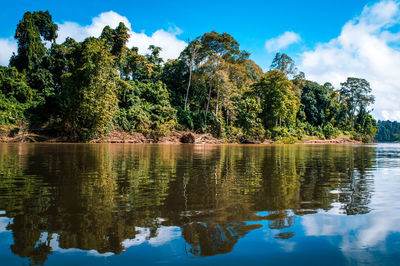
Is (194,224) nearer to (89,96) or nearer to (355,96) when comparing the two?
(89,96)

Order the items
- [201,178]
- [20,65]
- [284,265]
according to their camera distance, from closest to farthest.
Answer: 1. [284,265]
2. [201,178]
3. [20,65]

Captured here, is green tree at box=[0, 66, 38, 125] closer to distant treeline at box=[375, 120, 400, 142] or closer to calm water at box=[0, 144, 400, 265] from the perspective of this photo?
calm water at box=[0, 144, 400, 265]

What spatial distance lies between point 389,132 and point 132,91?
112 metres

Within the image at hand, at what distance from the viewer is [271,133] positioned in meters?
37.8

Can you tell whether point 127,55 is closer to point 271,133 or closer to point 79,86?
point 79,86

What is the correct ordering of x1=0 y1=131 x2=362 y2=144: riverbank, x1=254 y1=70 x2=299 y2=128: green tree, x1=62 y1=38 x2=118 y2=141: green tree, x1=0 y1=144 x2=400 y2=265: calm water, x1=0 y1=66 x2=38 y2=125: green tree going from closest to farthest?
1. x1=0 y1=144 x2=400 y2=265: calm water
2. x1=0 y1=131 x2=362 y2=144: riverbank
3. x1=0 y1=66 x2=38 y2=125: green tree
4. x1=62 y1=38 x2=118 y2=141: green tree
5. x1=254 y1=70 x2=299 y2=128: green tree

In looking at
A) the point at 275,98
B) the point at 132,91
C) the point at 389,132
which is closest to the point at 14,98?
A: the point at 132,91

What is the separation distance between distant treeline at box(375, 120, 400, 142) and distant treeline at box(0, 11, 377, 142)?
7030cm

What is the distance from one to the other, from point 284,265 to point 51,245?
1836 mm

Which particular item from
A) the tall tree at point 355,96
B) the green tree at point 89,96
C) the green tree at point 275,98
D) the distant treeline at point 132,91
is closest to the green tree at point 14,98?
the distant treeline at point 132,91

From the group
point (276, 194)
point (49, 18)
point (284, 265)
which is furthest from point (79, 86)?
point (284, 265)

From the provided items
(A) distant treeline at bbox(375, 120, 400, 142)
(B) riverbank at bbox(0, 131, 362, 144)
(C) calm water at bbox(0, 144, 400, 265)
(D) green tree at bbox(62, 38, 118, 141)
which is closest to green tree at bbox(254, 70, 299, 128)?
(B) riverbank at bbox(0, 131, 362, 144)

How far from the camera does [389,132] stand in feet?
340

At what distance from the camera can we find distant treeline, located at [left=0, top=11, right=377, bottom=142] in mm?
24016
